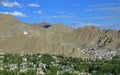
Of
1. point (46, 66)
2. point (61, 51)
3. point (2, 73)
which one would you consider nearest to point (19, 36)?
point (61, 51)

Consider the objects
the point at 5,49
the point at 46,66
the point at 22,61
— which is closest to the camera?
the point at 46,66

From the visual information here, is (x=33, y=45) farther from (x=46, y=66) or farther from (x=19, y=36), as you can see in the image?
(x=46, y=66)

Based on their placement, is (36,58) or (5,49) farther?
(5,49)

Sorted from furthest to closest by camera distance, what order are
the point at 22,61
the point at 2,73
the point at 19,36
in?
the point at 19,36
the point at 22,61
the point at 2,73

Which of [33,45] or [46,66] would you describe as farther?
[33,45]

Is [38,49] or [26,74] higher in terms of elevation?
[38,49]

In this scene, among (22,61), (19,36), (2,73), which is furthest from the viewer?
(19,36)

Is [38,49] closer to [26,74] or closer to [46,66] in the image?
[46,66]

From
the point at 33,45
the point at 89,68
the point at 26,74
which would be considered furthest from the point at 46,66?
the point at 33,45

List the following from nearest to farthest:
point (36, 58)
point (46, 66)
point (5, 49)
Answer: point (46, 66), point (36, 58), point (5, 49)
